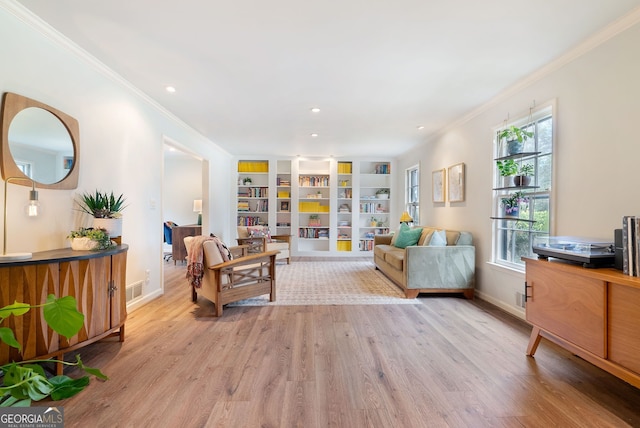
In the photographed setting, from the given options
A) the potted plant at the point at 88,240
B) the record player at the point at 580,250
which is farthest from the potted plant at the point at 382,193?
the potted plant at the point at 88,240

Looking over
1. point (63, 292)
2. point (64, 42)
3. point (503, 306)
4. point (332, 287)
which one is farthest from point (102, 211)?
point (503, 306)

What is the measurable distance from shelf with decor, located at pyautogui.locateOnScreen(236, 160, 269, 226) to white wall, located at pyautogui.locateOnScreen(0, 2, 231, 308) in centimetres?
286

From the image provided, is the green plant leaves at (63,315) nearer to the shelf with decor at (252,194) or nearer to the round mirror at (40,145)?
the round mirror at (40,145)

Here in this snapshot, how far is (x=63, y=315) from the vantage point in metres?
0.92

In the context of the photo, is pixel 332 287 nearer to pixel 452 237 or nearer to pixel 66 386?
pixel 452 237

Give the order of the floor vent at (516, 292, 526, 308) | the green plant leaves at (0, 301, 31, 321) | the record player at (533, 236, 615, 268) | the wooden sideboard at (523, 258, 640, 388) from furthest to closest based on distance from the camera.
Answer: the floor vent at (516, 292, 526, 308)
the record player at (533, 236, 615, 268)
the wooden sideboard at (523, 258, 640, 388)
the green plant leaves at (0, 301, 31, 321)

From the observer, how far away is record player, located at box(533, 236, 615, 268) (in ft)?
6.37

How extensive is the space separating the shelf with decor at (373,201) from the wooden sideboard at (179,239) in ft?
12.8

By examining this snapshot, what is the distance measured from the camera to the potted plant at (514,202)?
3.28m

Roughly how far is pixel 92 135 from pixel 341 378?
3111 millimetres

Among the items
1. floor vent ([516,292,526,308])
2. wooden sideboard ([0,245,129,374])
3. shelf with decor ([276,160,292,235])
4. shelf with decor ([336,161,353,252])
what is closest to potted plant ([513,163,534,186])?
floor vent ([516,292,526,308])

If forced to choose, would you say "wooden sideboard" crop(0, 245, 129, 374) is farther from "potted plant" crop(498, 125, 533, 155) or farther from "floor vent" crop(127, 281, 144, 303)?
"potted plant" crop(498, 125, 533, 155)

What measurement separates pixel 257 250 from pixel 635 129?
5.04 m

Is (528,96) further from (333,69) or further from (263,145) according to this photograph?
(263,145)
